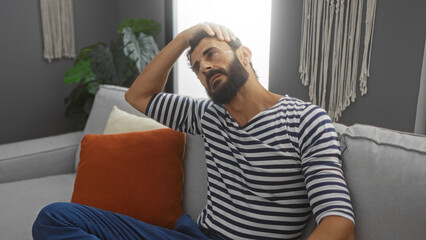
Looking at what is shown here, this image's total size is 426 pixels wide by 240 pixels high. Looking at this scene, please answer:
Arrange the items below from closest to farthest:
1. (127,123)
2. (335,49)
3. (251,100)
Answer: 1. (251,100)
2. (127,123)
3. (335,49)

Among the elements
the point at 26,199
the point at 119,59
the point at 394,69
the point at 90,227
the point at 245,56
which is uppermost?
the point at 245,56

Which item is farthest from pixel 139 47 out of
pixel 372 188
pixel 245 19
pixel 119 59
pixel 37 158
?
pixel 372 188

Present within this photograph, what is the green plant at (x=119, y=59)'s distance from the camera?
8.75ft

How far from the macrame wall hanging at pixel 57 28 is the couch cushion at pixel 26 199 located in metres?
1.42

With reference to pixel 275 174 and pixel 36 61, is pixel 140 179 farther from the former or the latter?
pixel 36 61

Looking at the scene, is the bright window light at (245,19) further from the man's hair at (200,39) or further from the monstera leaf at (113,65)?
the man's hair at (200,39)

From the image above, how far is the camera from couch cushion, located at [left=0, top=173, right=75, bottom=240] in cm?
145

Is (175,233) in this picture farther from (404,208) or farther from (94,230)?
(404,208)

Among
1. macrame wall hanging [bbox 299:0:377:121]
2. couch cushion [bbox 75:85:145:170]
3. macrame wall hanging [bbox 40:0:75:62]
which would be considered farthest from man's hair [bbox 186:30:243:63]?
macrame wall hanging [bbox 40:0:75:62]

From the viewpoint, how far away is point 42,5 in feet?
9.52

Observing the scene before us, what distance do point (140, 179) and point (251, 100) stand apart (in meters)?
0.54

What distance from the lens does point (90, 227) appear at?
1.10 meters

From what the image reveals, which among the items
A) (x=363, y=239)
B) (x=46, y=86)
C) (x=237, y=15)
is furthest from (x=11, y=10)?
(x=363, y=239)

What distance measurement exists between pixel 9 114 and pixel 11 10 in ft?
2.57
